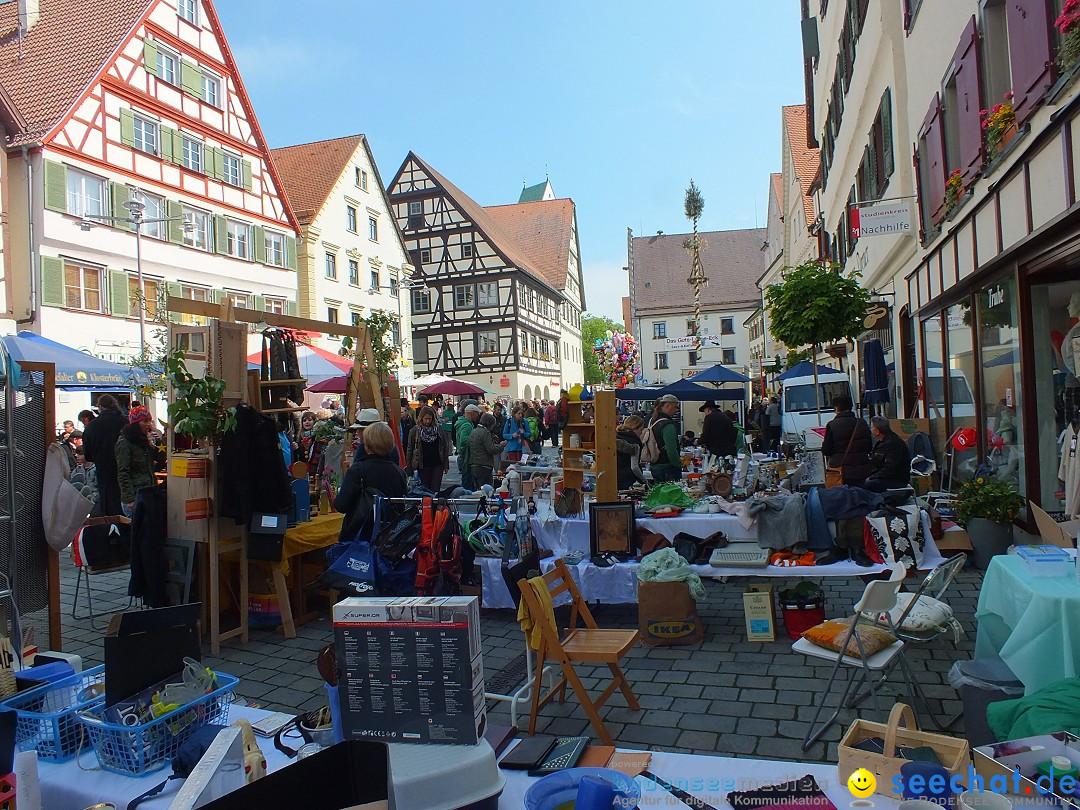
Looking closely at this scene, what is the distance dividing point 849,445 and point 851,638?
4701 mm

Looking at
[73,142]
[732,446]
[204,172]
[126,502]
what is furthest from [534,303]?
[126,502]

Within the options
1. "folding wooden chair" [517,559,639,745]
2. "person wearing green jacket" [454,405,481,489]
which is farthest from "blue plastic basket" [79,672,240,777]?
"person wearing green jacket" [454,405,481,489]

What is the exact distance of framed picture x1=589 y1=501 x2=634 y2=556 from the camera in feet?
21.1

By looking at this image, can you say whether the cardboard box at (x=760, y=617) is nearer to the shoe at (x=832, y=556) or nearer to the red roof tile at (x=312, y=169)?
the shoe at (x=832, y=556)

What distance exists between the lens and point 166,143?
21.8 metres

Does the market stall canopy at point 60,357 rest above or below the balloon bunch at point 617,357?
below

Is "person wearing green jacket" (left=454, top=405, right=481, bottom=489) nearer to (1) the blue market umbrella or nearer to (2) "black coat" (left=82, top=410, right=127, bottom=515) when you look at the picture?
(2) "black coat" (left=82, top=410, right=127, bottom=515)

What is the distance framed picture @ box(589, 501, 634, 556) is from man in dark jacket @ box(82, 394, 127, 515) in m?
6.92

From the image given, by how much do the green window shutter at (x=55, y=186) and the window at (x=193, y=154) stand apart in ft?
14.5

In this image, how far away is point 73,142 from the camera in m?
18.8

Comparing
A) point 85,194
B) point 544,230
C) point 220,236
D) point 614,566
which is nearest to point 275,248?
point 220,236

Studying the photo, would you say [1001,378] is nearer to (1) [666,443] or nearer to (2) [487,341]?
(1) [666,443]

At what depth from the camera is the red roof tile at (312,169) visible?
30.0m

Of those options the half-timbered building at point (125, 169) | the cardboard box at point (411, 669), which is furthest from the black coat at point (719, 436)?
the half-timbered building at point (125, 169)
